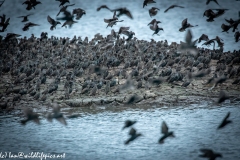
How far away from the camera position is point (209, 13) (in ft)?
36.2

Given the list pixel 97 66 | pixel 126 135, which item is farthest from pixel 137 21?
pixel 126 135

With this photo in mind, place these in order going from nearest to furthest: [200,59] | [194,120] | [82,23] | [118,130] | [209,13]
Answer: [209,13]
[118,130]
[194,120]
[200,59]
[82,23]

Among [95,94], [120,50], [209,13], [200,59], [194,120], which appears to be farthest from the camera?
[120,50]

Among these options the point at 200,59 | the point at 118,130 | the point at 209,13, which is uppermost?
the point at 209,13

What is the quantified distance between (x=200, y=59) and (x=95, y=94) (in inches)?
208

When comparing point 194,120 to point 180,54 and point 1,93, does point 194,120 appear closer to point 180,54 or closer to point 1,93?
point 180,54

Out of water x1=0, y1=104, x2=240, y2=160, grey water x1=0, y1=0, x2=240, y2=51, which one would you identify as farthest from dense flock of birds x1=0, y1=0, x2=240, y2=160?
grey water x1=0, y1=0, x2=240, y2=51

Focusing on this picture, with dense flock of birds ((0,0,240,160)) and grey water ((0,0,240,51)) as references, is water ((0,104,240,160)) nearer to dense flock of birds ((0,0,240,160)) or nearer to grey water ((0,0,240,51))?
dense flock of birds ((0,0,240,160))

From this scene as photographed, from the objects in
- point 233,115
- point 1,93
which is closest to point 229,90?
point 233,115

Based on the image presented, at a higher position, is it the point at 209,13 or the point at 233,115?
the point at 209,13

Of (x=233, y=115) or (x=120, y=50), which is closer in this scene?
(x=233, y=115)

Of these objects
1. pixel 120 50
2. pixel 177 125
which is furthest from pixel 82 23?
pixel 177 125

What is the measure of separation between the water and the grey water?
15506mm

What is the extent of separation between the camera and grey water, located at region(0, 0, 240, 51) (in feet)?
117
